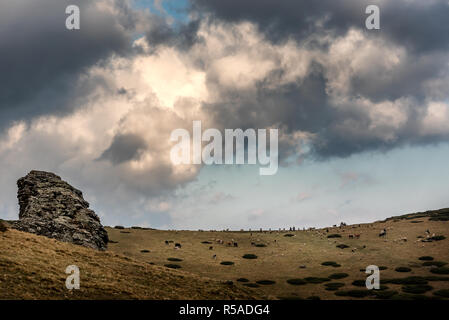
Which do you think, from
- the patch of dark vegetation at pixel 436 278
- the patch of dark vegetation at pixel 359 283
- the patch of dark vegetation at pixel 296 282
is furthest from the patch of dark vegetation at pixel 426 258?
the patch of dark vegetation at pixel 296 282

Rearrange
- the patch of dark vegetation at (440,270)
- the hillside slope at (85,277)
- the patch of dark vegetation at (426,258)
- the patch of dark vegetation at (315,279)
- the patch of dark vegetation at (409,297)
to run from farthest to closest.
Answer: the patch of dark vegetation at (426,258)
the patch of dark vegetation at (440,270)
the patch of dark vegetation at (315,279)
the patch of dark vegetation at (409,297)
the hillside slope at (85,277)

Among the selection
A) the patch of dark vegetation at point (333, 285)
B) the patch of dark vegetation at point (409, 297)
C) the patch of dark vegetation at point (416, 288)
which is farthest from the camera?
the patch of dark vegetation at point (333, 285)

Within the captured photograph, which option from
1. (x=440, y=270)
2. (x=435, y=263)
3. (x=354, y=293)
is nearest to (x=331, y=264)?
(x=435, y=263)

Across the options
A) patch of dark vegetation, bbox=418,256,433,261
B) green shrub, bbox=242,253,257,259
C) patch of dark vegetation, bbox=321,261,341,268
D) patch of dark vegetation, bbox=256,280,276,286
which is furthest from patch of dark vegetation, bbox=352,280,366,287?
green shrub, bbox=242,253,257,259

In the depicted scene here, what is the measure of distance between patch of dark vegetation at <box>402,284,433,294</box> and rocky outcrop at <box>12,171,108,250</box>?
118ft

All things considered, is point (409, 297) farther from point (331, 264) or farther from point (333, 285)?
point (331, 264)

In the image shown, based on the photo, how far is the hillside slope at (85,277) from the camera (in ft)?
82.9

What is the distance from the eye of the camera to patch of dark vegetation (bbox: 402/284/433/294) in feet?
156

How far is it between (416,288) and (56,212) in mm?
42708

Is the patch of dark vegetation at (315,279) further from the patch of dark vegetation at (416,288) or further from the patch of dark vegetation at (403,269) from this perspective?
the patch of dark vegetation at (403,269)

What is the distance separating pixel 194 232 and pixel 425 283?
2267 inches

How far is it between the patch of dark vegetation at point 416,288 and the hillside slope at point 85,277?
25000 mm
